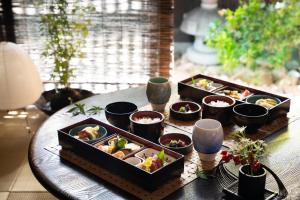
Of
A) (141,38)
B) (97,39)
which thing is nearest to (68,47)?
(97,39)

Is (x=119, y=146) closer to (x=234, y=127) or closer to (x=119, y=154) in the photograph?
(x=119, y=154)

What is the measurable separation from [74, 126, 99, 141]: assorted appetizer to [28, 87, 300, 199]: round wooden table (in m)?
0.12

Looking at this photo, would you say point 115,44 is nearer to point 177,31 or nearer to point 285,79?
point 177,31

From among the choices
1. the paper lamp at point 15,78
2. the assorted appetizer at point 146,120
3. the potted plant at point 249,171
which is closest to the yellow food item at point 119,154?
the assorted appetizer at point 146,120

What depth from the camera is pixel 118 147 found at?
1.78 metres

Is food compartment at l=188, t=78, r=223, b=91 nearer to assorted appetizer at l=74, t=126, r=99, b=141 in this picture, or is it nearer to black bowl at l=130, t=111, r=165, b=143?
black bowl at l=130, t=111, r=165, b=143

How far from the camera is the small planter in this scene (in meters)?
1.51

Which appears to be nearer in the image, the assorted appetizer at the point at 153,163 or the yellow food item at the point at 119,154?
the assorted appetizer at the point at 153,163

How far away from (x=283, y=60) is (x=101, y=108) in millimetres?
2304

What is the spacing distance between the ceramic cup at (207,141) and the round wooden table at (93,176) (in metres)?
0.14

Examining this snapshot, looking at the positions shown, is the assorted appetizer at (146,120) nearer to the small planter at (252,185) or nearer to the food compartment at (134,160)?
the food compartment at (134,160)

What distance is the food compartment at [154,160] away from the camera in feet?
5.31

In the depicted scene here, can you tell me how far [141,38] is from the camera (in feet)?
11.4

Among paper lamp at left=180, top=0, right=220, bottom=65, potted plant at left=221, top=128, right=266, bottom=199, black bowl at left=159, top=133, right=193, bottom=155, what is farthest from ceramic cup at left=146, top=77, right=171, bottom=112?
paper lamp at left=180, top=0, right=220, bottom=65
